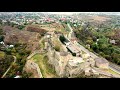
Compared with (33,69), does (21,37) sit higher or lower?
higher

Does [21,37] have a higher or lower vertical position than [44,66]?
higher

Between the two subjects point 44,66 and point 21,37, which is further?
point 21,37

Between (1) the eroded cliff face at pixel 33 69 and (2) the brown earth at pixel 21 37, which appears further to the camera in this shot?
(2) the brown earth at pixel 21 37

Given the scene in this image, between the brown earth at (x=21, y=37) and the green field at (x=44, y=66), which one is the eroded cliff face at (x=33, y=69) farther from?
the brown earth at (x=21, y=37)

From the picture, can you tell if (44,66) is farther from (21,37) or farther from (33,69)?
(21,37)

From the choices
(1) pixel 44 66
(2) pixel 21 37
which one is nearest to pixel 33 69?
(1) pixel 44 66

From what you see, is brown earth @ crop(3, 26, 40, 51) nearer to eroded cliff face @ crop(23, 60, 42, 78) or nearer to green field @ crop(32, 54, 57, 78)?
green field @ crop(32, 54, 57, 78)

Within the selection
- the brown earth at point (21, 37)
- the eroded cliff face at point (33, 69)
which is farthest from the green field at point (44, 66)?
the brown earth at point (21, 37)

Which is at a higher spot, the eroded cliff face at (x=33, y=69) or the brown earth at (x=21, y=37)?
the brown earth at (x=21, y=37)

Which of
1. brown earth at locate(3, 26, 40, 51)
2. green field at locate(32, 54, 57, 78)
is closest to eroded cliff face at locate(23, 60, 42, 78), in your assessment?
green field at locate(32, 54, 57, 78)

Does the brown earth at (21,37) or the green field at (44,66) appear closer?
the green field at (44,66)
